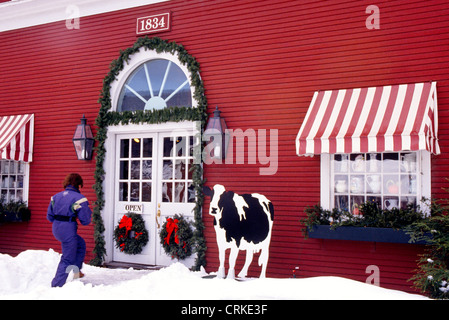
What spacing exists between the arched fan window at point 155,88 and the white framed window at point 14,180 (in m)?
2.60

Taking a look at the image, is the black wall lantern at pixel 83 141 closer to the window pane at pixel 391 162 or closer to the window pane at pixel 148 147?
the window pane at pixel 148 147

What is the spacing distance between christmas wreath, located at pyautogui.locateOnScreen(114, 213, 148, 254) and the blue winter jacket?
182 cm

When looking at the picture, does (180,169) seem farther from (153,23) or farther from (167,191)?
(153,23)

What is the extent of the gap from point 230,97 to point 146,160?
6.29ft

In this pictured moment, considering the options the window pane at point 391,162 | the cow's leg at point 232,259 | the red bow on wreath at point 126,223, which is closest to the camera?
the window pane at point 391,162

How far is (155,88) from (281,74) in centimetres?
236

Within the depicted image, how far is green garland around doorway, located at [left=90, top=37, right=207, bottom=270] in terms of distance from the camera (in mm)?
7465

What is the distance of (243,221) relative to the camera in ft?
20.9

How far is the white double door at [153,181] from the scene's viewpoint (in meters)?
7.77

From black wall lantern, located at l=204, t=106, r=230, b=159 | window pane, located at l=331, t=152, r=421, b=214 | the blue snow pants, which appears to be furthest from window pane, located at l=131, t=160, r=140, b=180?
window pane, located at l=331, t=152, r=421, b=214

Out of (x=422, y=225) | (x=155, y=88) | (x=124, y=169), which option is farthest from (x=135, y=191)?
(x=422, y=225)

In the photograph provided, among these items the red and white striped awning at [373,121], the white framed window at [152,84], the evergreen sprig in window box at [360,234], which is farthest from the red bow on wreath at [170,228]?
the red and white striped awning at [373,121]

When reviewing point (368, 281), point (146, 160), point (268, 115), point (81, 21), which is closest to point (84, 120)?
point (146, 160)

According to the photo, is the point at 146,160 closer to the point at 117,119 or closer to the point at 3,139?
the point at 117,119
